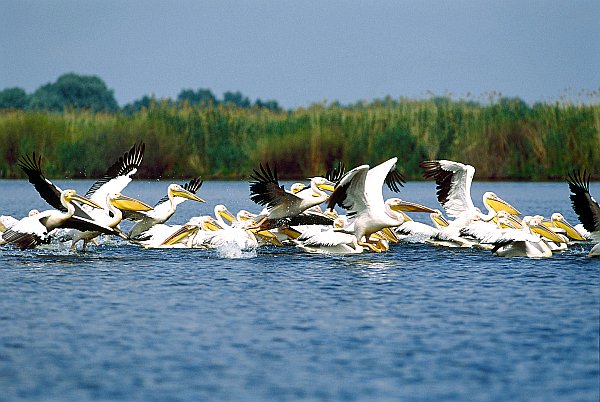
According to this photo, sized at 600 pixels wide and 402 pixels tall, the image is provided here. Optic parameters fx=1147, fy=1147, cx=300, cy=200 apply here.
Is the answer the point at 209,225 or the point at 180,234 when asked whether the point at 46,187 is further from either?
the point at 209,225

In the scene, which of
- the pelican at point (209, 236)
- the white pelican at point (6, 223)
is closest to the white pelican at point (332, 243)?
the pelican at point (209, 236)

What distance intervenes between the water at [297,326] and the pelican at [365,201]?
0.97ft

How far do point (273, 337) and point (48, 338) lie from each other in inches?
50.4

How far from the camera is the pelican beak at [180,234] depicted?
10992 mm

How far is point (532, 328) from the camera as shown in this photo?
22.5 feet

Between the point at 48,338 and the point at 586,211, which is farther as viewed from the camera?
the point at 586,211

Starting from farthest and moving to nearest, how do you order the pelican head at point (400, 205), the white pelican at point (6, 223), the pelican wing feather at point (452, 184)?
the pelican head at point (400, 205) → the pelican wing feather at point (452, 184) → the white pelican at point (6, 223)

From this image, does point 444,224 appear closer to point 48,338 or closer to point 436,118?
point 48,338

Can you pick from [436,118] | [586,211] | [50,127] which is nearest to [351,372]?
[586,211]

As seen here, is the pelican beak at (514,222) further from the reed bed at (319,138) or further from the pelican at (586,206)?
the reed bed at (319,138)

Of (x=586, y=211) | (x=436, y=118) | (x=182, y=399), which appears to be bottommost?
(x=182, y=399)

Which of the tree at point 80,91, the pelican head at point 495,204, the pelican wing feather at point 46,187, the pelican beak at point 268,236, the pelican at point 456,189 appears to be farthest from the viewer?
the tree at point 80,91

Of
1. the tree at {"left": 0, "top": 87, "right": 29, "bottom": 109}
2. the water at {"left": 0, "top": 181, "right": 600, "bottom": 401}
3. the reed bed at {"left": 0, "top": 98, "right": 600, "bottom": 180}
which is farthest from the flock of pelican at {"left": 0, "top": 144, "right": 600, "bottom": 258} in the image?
the tree at {"left": 0, "top": 87, "right": 29, "bottom": 109}

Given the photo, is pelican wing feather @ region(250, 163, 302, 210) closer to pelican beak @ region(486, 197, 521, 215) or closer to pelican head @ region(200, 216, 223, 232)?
pelican head @ region(200, 216, 223, 232)
